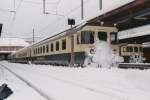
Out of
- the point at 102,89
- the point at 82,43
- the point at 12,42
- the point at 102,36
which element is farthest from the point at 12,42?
the point at 102,89

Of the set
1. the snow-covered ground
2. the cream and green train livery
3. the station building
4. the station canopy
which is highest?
the station building

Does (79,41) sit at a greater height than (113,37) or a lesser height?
lesser

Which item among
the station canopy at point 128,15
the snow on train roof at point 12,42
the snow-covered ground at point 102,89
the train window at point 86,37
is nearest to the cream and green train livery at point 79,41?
the train window at point 86,37

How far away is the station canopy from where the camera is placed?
13.2 m

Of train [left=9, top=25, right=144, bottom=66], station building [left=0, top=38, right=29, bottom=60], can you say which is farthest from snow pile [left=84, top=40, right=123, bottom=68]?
station building [left=0, top=38, right=29, bottom=60]

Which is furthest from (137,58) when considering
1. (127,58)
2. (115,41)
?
(115,41)

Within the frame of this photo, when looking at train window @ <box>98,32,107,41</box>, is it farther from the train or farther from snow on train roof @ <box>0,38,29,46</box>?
snow on train roof @ <box>0,38,29,46</box>

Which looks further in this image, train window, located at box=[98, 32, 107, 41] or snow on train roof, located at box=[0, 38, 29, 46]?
snow on train roof, located at box=[0, 38, 29, 46]

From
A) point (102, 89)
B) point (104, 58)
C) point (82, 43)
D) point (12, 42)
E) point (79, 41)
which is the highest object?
point (12, 42)

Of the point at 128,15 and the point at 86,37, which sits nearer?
the point at 128,15

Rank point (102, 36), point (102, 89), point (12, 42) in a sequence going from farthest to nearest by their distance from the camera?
point (12, 42) → point (102, 36) → point (102, 89)

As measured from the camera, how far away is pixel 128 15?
50.9 feet

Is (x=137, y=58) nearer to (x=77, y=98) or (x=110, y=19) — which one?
(x=110, y=19)

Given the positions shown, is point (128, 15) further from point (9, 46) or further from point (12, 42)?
point (12, 42)
